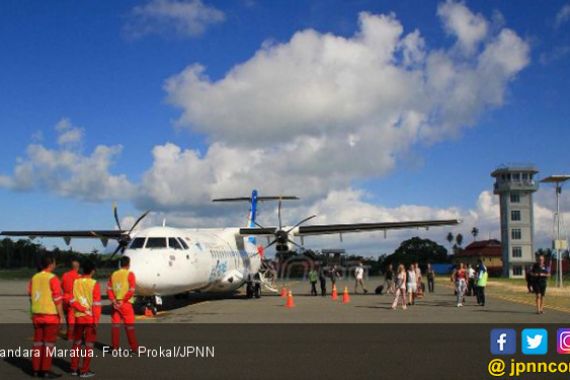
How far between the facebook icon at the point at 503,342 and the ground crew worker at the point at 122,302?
20.4ft

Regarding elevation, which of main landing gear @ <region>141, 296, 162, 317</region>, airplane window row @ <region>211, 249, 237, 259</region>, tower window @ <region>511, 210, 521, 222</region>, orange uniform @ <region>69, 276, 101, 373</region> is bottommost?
main landing gear @ <region>141, 296, 162, 317</region>

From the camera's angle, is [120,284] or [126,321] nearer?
[126,321]

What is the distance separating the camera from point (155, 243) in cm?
1828

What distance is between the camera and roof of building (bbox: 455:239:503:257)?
356 ft

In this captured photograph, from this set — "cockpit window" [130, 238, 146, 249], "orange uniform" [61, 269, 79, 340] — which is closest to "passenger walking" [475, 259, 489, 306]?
"cockpit window" [130, 238, 146, 249]

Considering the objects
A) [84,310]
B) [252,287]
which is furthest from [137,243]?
[252,287]

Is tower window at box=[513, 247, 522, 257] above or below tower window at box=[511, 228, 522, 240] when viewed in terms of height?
below

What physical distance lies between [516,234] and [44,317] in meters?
76.9

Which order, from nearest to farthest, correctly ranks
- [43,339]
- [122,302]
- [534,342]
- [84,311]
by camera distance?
[43,339], [84,311], [122,302], [534,342]

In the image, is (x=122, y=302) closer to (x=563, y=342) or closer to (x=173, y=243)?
(x=563, y=342)

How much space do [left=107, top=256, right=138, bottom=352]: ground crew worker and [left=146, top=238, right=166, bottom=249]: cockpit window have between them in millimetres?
7606

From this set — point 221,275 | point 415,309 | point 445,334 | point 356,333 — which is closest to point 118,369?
point 356,333

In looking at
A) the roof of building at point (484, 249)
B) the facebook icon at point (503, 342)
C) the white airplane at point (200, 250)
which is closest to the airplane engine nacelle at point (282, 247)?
the white airplane at point (200, 250)

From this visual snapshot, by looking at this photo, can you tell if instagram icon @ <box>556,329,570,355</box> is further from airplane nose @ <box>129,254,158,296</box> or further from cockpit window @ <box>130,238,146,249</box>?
cockpit window @ <box>130,238,146,249</box>
